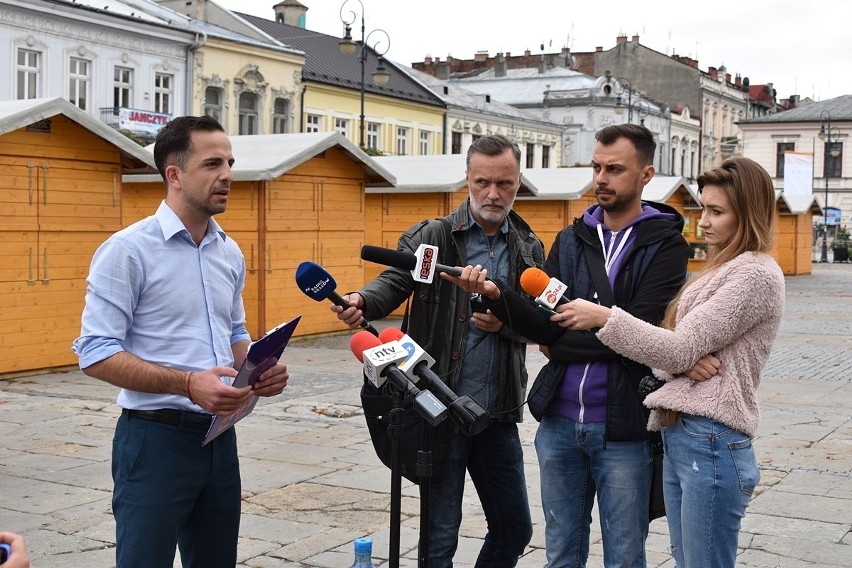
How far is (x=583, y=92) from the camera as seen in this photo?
227 ft

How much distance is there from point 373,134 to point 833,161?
1432 inches

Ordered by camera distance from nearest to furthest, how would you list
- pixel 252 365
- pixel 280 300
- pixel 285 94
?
pixel 252 365, pixel 280 300, pixel 285 94

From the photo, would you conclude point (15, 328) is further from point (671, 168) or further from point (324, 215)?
point (671, 168)

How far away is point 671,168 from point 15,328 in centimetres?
7058

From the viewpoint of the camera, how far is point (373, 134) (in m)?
52.5

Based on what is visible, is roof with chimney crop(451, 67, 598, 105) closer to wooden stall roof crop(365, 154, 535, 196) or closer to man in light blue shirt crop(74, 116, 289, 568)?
wooden stall roof crop(365, 154, 535, 196)

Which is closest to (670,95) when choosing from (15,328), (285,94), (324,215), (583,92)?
(583,92)

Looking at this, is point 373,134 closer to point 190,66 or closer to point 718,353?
point 190,66

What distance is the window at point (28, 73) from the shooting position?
119 feet

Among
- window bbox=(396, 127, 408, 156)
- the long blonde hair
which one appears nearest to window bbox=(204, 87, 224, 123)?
window bbox=(396, 127, 408, 156)

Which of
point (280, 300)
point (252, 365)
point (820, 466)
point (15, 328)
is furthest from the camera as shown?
point (280, 300)

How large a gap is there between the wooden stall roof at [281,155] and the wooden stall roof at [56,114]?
1735mm

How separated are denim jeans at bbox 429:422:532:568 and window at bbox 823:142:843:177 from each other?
73706 millimetres

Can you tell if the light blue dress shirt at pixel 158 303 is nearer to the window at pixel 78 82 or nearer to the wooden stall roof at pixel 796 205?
the wooden stall roof at pixel 796 205
